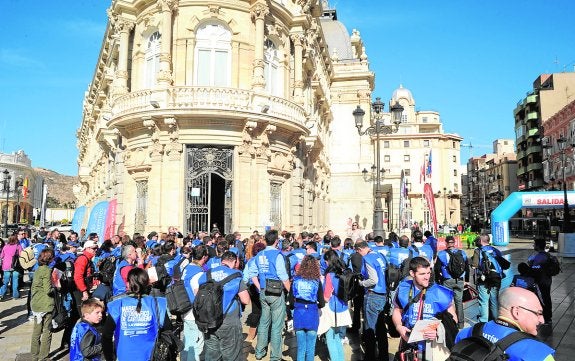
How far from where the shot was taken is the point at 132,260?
675 cm

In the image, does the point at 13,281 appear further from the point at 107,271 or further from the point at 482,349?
the point at 482,349

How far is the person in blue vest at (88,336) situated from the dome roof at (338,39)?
36.3 meters

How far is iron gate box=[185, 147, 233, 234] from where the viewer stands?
17891 millimetres

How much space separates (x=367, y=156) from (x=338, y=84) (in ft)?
20.7

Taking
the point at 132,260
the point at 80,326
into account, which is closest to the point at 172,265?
the point at 132,260

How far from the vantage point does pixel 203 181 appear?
59.3 feet

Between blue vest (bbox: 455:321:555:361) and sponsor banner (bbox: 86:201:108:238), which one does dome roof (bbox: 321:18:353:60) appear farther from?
blue vest (bbox: 455:321:555:361)

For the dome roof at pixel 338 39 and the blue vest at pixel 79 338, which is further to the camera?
the dome roof at pixel 338 39

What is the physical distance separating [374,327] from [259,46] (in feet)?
47.5

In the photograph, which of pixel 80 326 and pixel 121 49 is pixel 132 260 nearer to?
pixel 80 326

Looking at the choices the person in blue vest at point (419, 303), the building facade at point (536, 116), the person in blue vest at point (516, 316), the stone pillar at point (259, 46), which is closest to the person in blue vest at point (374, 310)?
the person in blue vest at point (419, 303)

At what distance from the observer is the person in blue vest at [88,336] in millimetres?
4207

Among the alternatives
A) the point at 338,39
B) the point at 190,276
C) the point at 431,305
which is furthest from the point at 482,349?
the point at 338,39

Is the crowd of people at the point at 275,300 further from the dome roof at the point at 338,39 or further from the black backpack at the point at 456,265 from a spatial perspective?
the dome roof at the point at 338,39
